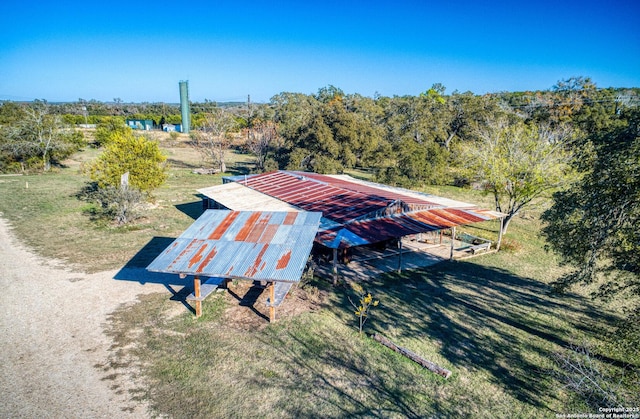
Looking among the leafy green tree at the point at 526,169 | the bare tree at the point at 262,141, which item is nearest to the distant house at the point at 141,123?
the bare tree at the point at 262,141

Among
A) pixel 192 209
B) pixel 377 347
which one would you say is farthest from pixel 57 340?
pixel 192 209

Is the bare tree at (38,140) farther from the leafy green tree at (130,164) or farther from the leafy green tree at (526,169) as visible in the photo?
the leafy green tree at (526,169)

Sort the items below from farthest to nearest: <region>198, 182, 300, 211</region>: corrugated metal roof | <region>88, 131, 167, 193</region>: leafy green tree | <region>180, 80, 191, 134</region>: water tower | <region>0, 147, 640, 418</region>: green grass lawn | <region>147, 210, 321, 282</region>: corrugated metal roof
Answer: <region>180, 80, 191, 134</region>: water tower → <region>88, 131, 167, 193</region>: leafy green tree → <region>198, 182, 300, 211</region>: corrugated metal roof → <region>147, 210, 321, 282</region>: corrugated metal roof → <region>0, 147, 640, 418</region>: green grass lawn

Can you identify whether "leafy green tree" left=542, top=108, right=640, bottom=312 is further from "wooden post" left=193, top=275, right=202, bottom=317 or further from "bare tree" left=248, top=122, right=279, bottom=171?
"bare tree" left=248, top=122, right=279, bottom=171

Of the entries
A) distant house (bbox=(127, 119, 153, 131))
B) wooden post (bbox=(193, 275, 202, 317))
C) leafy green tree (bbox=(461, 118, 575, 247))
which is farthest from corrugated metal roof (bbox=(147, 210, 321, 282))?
distant house (bbox=(127, 119, 153, 131))

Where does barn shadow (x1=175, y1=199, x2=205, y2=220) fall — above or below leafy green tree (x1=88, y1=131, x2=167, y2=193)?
below

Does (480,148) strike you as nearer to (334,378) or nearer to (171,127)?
Result: (334,378)
